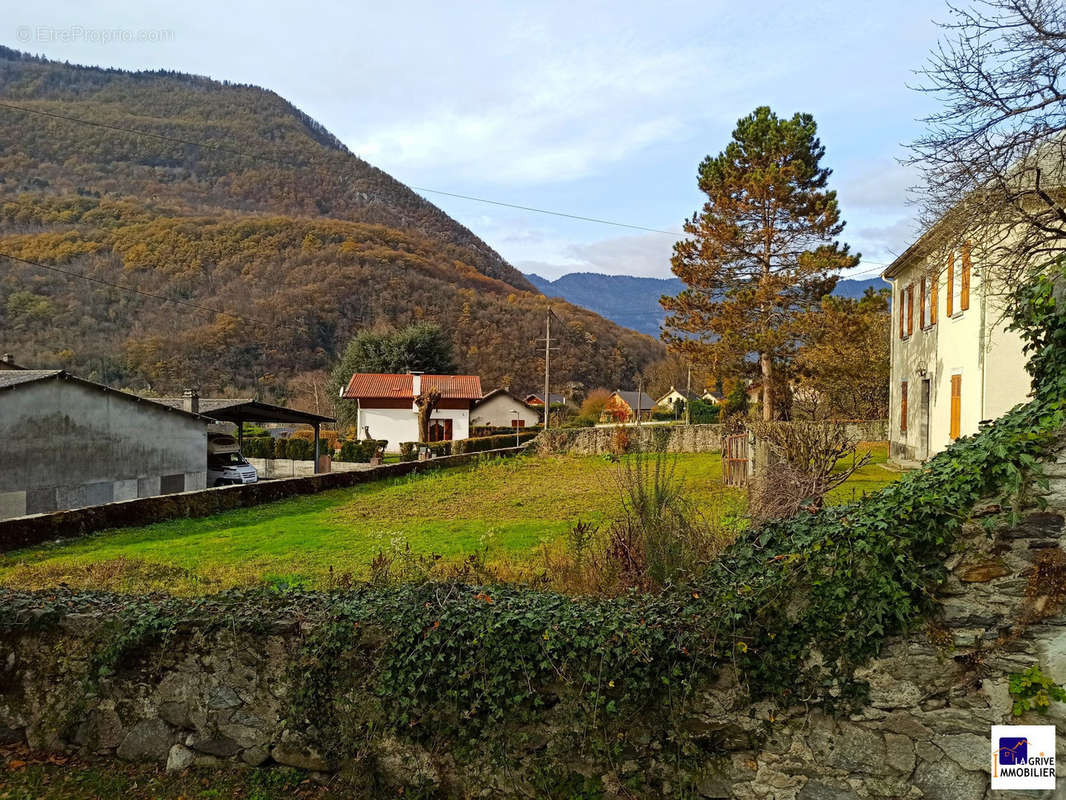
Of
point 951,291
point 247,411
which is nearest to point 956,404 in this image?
point 951,291

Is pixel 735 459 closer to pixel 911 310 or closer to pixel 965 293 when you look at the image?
pixel 965 293

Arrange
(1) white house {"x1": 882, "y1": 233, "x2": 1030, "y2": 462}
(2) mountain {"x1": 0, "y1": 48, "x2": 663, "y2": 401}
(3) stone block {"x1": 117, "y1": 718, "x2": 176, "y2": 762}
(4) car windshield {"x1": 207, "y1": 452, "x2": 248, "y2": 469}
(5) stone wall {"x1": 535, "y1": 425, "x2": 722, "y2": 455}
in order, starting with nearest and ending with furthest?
(3) stone block {"x1": 117, "y1": 718, "x2": 176, "y2": 762}
(1) white house {"x1": 882, "y1": 233, "x2": 1030, "y2": 462}
(4) car windshield {"x1": 207, "y1": 452, "x2": 248, "y2": 469}
(5) stone wall {"x1": 535, "y1": 425, "x2": 722, "y2": 455}
(2) mountain {"x1": 0, "y1": 48, "x2": 663, "y2": 401}

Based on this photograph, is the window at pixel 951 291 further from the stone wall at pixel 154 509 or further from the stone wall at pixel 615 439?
the stone wall at pixel 154 509

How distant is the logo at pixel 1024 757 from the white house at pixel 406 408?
4102 cm

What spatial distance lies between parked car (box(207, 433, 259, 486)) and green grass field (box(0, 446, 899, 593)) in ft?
25.8

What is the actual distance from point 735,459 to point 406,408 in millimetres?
31137

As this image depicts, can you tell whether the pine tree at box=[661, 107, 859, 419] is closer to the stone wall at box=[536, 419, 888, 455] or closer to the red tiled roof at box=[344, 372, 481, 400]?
the stone wall at box=[536, 419, 888, 455]

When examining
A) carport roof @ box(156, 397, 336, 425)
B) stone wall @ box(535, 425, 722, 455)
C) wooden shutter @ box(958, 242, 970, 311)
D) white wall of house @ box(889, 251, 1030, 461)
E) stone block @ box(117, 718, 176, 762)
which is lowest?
stone block @ box(117, 718, 176, 762)

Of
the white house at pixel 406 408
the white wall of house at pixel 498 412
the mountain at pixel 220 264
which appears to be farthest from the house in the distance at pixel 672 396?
the white house at pixel 406 408

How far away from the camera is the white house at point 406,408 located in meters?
44.0

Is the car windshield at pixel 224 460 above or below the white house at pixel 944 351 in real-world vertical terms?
A: below

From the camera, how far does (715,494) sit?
13.8 meters

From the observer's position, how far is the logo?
3375mm

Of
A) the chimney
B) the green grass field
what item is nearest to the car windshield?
the chimney
